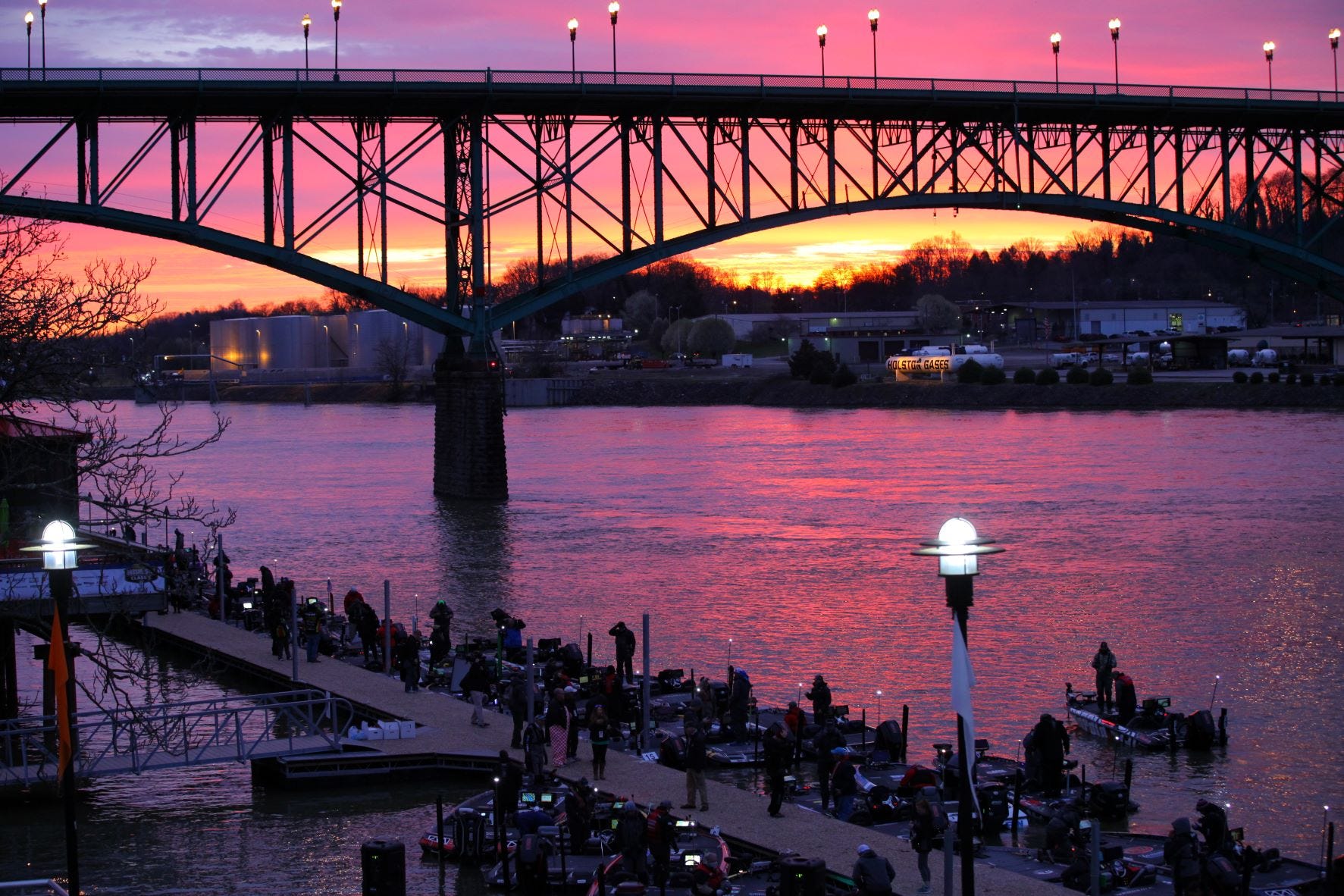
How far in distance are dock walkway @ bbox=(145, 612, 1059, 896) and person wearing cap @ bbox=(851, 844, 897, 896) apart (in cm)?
139

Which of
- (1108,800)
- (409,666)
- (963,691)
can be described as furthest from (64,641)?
(409,666)

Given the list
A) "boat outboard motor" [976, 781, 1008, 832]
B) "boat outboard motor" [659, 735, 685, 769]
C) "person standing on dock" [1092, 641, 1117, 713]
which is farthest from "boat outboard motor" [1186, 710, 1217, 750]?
"boat outboard motor" [659, 735, 685, 769]

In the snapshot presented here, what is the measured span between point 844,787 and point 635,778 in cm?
253

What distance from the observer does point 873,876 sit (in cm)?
1440

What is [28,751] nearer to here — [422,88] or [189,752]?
[189,752]

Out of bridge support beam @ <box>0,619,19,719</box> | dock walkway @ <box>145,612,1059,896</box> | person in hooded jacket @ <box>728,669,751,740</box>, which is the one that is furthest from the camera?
bridge support beam @ <box>0,619,19,719</box>

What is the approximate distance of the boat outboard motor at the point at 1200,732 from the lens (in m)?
22.8

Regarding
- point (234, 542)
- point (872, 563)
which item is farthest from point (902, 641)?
point (234, 542)

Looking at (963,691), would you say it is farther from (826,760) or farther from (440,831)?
(826,760)

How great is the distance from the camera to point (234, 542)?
5203 centimetres

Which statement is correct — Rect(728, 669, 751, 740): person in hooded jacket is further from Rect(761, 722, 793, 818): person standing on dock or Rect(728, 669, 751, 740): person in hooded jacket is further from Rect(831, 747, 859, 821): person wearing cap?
Rect(831, 747, 859, 821): person wearing cap

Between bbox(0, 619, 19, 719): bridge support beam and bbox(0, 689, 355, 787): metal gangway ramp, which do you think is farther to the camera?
bbox(0, 619, 19, 719): bridge support beam

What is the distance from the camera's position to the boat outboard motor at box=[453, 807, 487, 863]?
17.9 metres

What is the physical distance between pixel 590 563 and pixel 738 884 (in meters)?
28.7
